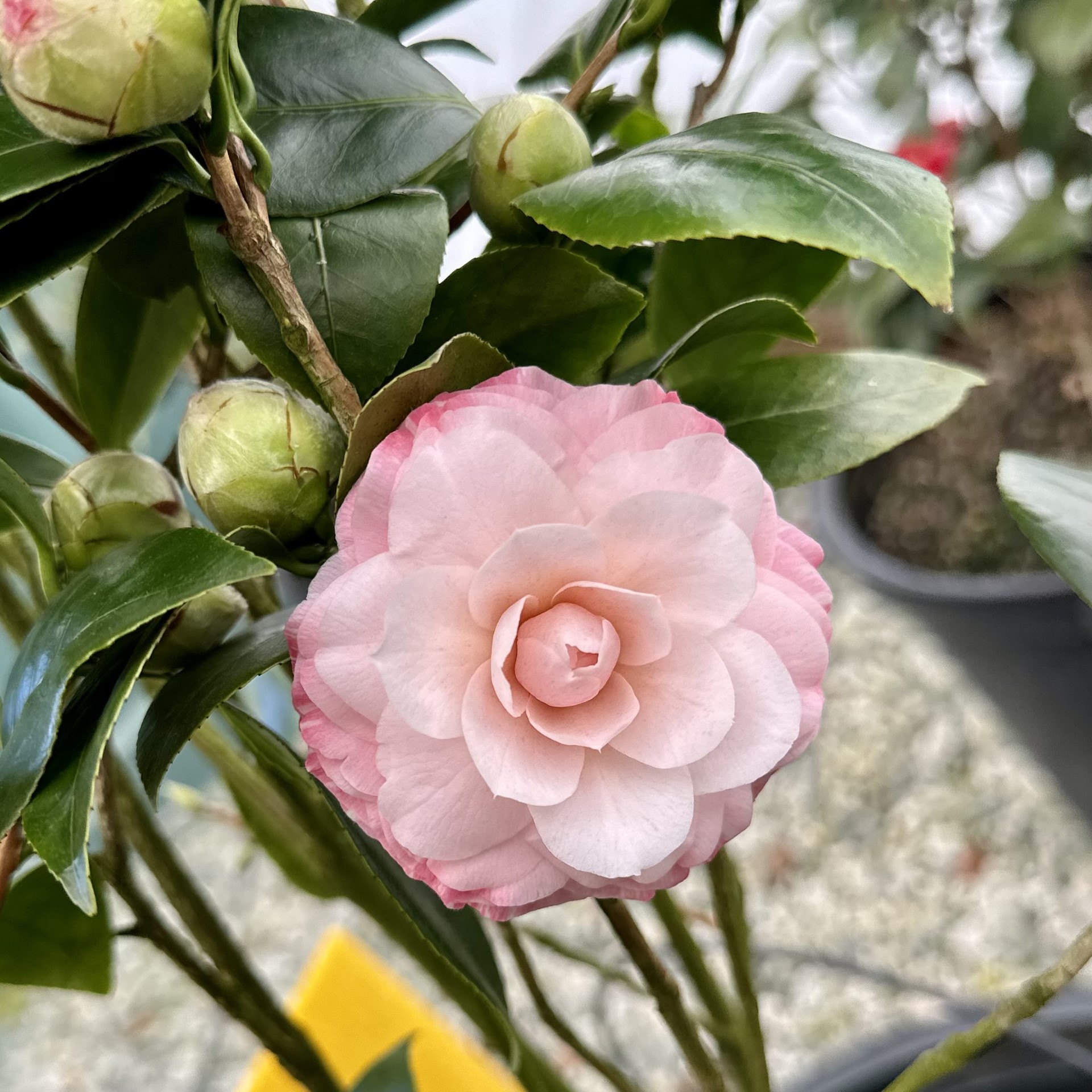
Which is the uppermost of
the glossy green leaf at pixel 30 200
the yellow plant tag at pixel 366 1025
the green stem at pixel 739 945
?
the glossy green leaf at pixel 30 200

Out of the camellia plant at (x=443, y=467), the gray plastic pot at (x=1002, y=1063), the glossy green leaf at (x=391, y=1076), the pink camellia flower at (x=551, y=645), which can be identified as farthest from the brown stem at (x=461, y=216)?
the gray plastic pot at (x=1002, y=1063)

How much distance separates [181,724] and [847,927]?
98 cm

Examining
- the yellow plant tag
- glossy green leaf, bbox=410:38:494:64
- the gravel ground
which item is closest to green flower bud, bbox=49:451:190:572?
glossy green leaf, bbox=410:38:494:64

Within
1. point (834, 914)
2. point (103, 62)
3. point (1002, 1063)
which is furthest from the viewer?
point (834, 914)

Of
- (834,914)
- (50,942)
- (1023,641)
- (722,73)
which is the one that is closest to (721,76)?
(722,73)

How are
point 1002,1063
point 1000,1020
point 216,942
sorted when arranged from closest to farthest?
point 1000,1020
point 216,942
point 1002,1063

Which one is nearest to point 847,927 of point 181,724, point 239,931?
point 239,931

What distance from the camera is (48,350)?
467 mm

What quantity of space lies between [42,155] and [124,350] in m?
0.17

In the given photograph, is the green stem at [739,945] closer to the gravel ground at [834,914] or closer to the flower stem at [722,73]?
the flower stem at [722,73]

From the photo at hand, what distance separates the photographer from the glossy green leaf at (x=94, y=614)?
25cm

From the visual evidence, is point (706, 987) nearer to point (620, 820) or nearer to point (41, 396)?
point (620, 820)

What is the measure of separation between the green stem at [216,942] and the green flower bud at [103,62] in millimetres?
246

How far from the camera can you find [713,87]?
427mm
